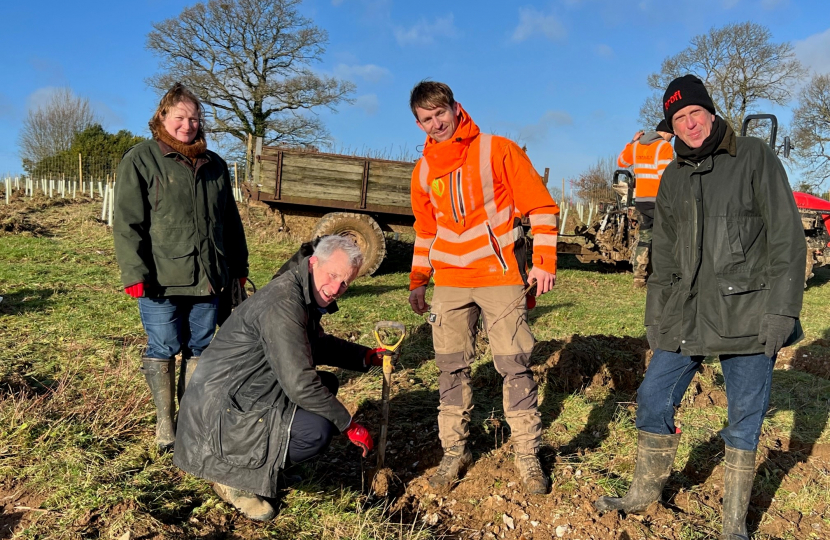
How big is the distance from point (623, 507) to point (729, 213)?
1413 millimetres

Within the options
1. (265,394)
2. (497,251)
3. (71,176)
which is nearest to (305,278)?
(265,394)

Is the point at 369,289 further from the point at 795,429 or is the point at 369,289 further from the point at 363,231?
the point at 795,429

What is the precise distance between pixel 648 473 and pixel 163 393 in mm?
2518

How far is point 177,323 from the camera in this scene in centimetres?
315

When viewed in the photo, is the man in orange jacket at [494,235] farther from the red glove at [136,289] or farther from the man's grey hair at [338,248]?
the red glove at [136,289]

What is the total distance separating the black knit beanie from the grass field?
71.5 inches

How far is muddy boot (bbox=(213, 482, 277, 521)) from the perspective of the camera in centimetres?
252

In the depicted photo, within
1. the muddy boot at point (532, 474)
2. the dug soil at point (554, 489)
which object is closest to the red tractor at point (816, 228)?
the dug soil at point (554, 489)

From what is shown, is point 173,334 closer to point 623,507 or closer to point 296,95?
point 623,507

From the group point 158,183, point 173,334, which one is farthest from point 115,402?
point 158,183

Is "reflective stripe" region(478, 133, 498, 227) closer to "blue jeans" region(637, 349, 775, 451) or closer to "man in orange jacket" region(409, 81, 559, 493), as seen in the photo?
"man in orange jacket" region(409, 81, 559, 493)

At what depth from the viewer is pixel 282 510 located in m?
2.62

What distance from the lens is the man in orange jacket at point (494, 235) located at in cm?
277

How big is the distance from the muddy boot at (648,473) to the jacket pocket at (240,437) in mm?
1569
